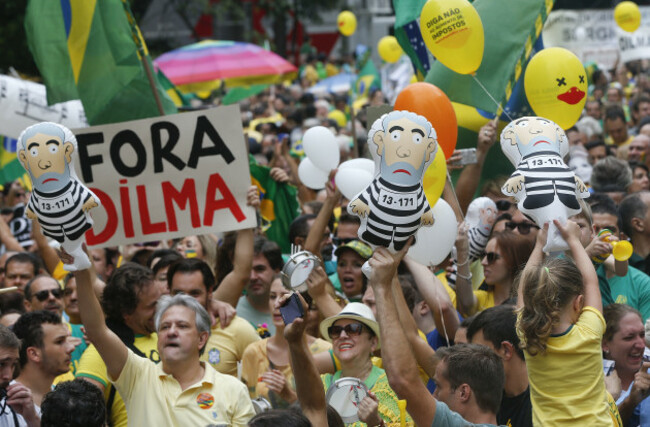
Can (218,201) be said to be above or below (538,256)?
below

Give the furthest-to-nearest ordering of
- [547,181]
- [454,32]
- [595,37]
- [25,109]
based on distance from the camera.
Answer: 1. [595,37]
2. [25,109]
3. [454,32]
4. [547,181]

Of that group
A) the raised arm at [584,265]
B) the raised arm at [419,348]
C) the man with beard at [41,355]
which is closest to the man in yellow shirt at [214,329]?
the man with beard at [41,355]

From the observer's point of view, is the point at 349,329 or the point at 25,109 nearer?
the point at 349,329

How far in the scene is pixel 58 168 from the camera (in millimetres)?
4270

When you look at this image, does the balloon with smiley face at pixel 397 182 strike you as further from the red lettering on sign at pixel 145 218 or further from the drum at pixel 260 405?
the red lettering on sign at pixel 145 218

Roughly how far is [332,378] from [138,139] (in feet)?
7.59

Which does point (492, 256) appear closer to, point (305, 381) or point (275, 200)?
point (305, 381)

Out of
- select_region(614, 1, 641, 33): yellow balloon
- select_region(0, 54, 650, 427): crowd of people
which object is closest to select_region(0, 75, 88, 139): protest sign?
select_region(0, 54, 650, 427): crowd of people

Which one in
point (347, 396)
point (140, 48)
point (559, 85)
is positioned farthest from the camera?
point (140, 48)

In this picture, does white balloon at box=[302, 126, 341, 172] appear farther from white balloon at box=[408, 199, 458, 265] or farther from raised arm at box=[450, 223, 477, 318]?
white balloon at box=[408, 199, 458, 265]

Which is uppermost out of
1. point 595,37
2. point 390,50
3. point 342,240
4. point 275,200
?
point 342,240

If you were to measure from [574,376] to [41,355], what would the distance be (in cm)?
271

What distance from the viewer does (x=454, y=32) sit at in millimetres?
6191

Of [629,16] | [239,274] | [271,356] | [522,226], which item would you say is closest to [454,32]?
[522,226]
